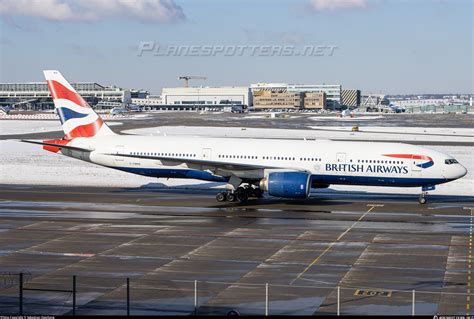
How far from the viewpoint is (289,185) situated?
146ft

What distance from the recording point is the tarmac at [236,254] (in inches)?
945

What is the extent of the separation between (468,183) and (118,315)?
4019 centimetres

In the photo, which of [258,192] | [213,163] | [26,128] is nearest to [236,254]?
[213,163]

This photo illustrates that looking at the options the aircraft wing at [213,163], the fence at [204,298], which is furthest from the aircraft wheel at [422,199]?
the fence at [204,298]

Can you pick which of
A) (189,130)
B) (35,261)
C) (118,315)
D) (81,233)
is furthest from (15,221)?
(189,130)

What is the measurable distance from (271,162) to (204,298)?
24338mm

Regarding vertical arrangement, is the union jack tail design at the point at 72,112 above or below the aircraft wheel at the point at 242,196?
above

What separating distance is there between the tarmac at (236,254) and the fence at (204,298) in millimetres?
53

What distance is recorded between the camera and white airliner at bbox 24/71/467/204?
46.8m

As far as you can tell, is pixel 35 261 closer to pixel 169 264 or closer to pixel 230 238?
pixel 169 264

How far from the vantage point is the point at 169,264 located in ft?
98.8

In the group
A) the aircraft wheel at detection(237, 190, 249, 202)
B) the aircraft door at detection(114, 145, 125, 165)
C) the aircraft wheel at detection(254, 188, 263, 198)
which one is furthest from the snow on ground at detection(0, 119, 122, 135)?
the aircraft wheel at detection(237, 190, 249, 202)

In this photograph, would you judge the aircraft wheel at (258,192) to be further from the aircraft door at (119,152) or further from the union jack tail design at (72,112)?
the union jack tail design at (72,112)

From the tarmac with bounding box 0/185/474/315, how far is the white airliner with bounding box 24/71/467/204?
1510 mm
